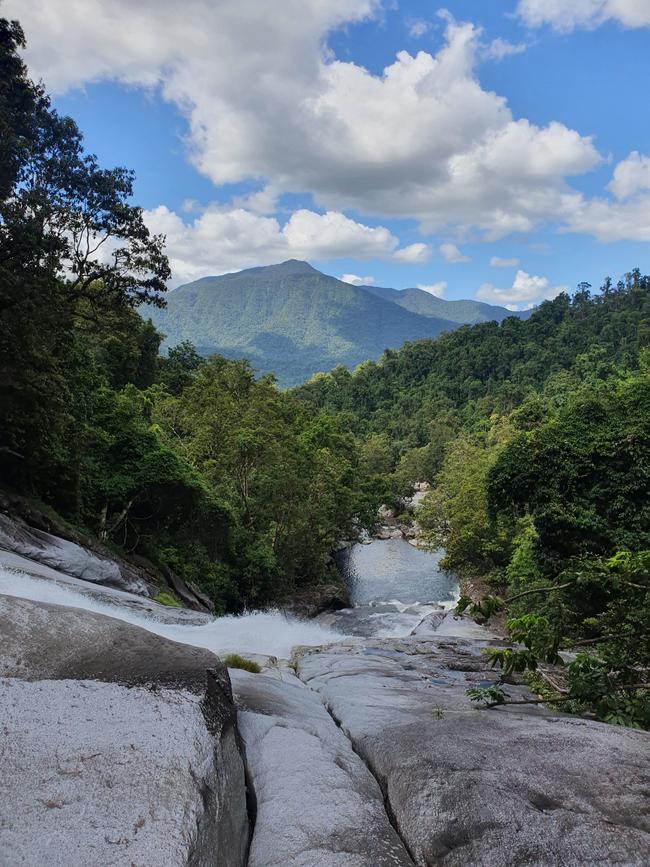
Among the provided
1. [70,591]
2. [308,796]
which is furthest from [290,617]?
[308,796]

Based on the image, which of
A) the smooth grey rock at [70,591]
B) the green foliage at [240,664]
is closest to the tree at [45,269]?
the smooth grey rock at [70,591]

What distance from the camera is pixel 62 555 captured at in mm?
14703

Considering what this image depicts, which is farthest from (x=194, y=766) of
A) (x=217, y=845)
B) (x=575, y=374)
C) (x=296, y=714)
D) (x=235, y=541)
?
(x=575, y=374)

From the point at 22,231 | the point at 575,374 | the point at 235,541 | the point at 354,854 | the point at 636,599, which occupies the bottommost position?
the point at 235,541

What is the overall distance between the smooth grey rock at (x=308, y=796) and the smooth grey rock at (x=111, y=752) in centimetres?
24

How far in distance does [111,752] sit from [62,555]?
12.3m

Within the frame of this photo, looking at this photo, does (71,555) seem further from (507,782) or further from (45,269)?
(507,782)

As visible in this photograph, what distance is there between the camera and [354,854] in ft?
11.8

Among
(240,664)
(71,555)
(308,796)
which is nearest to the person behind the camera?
(308,796)

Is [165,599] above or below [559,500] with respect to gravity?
below

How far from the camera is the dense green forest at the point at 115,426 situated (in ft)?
49.9

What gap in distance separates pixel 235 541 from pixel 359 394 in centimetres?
10405

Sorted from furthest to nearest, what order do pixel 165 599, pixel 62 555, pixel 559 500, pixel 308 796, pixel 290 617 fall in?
pixel 290 617
pixel 559 500
pixel 165 599
pixel 62 555
pixel 308 796

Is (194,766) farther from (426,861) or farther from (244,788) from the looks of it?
(426,861)
